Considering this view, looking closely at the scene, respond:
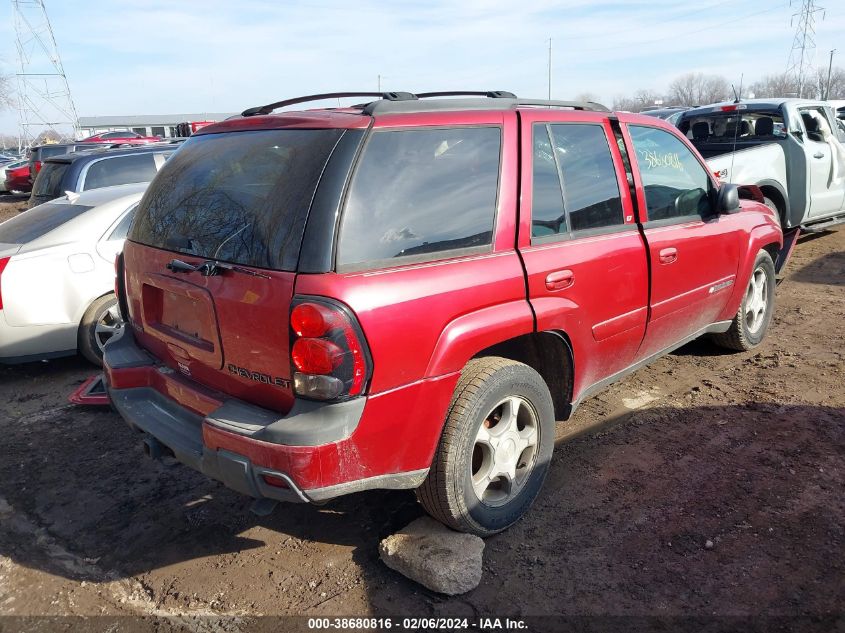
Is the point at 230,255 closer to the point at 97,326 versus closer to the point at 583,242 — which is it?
the point at 583,242

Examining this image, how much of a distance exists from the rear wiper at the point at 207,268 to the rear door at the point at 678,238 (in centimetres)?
232

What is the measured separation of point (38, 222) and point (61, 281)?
0.85m

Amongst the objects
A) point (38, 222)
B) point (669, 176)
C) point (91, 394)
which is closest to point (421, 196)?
point (669, 176)

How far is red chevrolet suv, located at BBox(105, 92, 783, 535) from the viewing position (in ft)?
8.16

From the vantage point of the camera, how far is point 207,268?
8.96 ft

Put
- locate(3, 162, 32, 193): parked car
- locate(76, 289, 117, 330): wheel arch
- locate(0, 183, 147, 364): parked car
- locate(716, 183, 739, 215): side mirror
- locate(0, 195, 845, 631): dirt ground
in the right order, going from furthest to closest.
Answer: locate(3, 162, 32, 193): parked car
locate(76, 289, 117, 330): wheel arch
locate(0, 183, 147, 364): parked car
locate(716, 183, 739, 215): side mirror
locate(0, 195, 845, 631): dirt ground

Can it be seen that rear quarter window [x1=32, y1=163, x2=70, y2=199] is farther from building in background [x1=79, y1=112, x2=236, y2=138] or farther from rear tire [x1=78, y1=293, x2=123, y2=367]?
building in background [x1=79, y1=112, x2=236, y2=138]

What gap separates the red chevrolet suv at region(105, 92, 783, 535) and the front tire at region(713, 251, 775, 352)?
1677 mm

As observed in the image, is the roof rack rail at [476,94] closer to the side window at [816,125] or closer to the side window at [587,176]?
the side window at [587,176]

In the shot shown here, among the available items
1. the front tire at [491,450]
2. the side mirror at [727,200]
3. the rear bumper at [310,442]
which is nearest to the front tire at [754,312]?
the side mirror at [727,200]

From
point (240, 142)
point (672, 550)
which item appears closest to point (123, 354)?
point (240, 142)

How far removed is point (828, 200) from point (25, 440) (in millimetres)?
9375

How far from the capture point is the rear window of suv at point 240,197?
259 cm

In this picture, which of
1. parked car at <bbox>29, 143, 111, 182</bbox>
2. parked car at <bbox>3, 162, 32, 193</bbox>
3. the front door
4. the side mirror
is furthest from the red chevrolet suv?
parked car at <bbox>3, 162, 32, 193</bbox>
